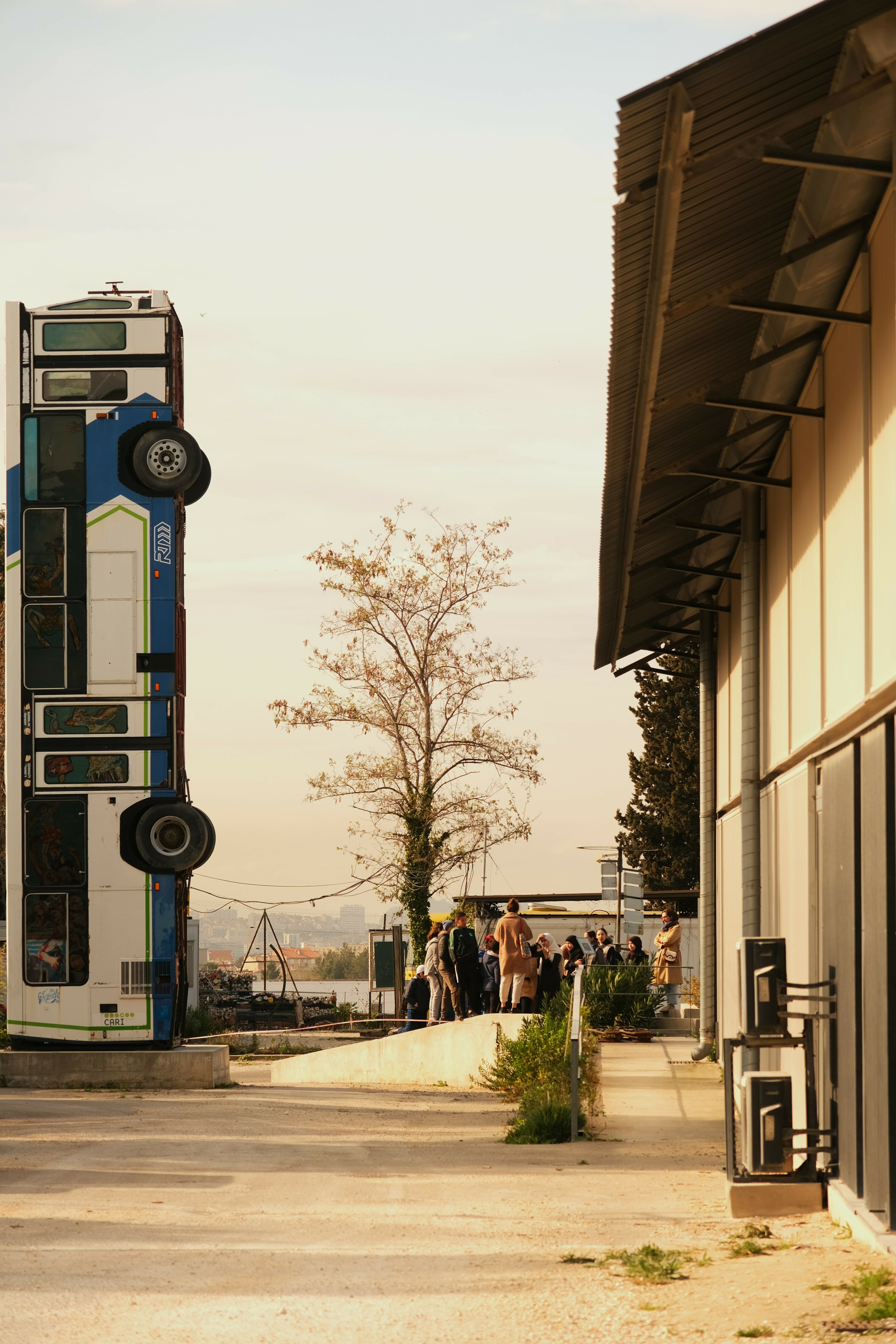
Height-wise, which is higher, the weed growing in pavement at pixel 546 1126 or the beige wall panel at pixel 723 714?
the beige wall panel at pixel 723 714

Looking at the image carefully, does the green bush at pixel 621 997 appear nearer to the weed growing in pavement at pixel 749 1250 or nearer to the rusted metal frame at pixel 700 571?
the rusted metal frame at pixel 700 571

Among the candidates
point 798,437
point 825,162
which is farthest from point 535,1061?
point 825,162

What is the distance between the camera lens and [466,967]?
75.8 feet

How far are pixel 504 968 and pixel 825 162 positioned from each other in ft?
52.1

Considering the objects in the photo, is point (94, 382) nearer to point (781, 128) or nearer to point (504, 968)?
point (504, 968)

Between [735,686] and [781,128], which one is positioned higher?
[781,128]

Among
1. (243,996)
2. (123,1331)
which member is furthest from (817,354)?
(243,996)

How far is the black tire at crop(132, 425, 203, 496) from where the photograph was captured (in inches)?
813

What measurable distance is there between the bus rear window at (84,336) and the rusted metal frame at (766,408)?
40.9 feet

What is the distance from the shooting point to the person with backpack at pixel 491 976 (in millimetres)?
23312

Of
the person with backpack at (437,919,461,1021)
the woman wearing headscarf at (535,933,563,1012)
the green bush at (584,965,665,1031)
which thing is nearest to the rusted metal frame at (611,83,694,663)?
the woman wearing headscarf at (535,933,563,1012)

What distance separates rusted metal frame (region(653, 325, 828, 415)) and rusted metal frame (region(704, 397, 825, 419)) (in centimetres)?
9

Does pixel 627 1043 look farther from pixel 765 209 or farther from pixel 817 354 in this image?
pixel 765 209

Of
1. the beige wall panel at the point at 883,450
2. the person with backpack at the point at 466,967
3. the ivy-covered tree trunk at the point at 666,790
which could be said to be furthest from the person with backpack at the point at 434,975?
the ivy-covered tree trunk at the point at 666,790
